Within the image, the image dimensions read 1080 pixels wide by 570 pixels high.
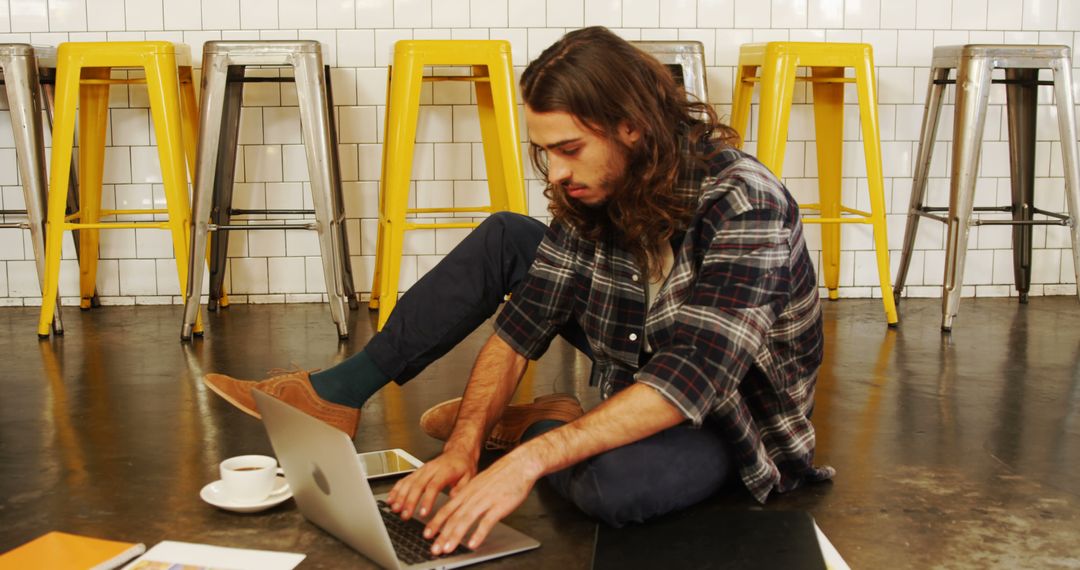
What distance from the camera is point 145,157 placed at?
4.21 m

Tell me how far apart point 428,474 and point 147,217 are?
2.81 m

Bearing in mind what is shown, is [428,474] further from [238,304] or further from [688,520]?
[238,304]

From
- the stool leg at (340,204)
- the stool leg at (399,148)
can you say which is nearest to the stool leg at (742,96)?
the stool leg at (399,148)

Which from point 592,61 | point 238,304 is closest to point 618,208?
point 592,61

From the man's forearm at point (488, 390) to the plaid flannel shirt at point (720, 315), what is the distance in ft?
0.09

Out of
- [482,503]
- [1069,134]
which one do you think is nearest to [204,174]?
[482,503]

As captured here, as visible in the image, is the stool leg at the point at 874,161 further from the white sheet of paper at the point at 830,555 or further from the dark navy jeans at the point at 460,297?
the white sheet of paper at the point at 830,555

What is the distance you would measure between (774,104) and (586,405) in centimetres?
138

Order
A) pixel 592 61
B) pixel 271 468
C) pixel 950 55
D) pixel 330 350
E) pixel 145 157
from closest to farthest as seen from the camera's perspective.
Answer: pixel 592 61
pixel 271 468
pixel 330 350
pixel 950 55
pixel 145 157

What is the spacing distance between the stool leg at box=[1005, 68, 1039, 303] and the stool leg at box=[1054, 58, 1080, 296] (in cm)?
30

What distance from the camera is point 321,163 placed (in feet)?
11.7

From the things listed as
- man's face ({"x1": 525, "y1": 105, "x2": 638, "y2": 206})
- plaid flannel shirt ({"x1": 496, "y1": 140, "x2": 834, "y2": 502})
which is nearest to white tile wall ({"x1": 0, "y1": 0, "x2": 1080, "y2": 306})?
plaid flannel shirt ({"x1": 496, "y1": 140, "x2": 834, "y2": 502})

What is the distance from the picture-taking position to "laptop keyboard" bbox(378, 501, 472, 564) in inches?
66.9

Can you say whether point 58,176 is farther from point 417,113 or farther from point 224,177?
point 417,113
